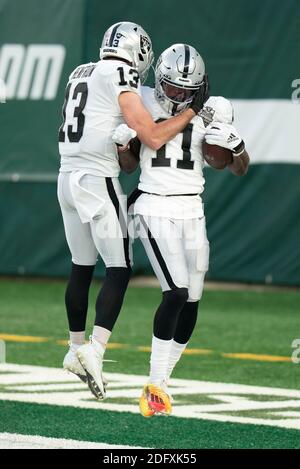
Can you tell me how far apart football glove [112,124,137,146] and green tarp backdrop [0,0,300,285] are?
7037 mm

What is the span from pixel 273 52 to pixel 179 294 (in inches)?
295

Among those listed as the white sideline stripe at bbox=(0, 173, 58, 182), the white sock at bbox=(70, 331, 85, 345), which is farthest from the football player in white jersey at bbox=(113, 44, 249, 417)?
the white sideline stripe at bbox=(0, 173, 58, 182)

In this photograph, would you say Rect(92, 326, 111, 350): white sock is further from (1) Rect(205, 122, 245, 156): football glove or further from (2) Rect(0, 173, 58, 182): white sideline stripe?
(2) Rect(0, 173, 58, 182): white sideline stripe

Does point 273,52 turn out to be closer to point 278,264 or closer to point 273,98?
point 273,98

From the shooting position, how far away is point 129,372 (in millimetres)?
9555

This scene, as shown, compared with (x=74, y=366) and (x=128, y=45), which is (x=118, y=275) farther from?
(x=128, y=45)

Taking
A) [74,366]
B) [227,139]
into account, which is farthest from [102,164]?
[74,366]

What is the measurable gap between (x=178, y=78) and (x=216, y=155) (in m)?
0.51

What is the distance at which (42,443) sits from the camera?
6.77 m

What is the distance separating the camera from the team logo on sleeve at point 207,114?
7.41 m

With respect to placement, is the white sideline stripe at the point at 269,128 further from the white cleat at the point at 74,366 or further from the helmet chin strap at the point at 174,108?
the white cleat at the point at 74,366

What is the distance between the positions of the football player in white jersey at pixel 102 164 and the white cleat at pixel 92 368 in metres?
0.02

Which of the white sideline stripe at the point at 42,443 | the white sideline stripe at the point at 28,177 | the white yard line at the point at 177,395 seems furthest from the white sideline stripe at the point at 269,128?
the white sideline stripe at the point at 42,443
